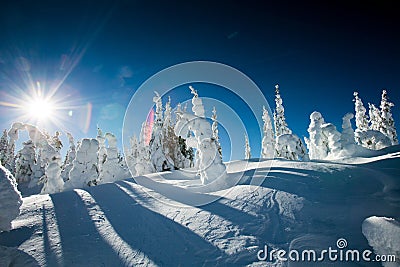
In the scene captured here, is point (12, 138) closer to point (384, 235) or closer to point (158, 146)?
point (158, 146)

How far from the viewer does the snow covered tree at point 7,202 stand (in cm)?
588

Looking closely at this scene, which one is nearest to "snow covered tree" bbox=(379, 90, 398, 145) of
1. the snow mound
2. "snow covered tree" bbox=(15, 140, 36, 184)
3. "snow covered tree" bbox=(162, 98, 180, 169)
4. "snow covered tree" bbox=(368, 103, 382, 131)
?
"snow covered tree" bbox=(368, 103, 382, 131)

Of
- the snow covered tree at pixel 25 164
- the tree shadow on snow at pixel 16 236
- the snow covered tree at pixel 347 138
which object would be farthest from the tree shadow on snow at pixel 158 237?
the snow covered tree at pixel 25 164

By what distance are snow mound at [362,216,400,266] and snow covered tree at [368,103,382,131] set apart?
120 ft

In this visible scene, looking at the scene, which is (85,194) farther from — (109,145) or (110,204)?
(109,145)

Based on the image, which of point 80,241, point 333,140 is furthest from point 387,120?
point 80,241

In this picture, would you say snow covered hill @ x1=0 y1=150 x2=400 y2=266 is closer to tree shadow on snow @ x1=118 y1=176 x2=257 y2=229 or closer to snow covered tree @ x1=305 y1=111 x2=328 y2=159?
tree shadow on snow @ x1=118 y1=176 x2=257 y2=229

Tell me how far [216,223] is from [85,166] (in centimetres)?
1697

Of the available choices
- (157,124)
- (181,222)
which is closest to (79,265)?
(181,222)

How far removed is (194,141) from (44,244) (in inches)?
340

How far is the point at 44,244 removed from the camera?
Result: 5.55 metres

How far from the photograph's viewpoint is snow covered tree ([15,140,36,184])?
28.8 metres

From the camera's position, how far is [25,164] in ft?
95.1

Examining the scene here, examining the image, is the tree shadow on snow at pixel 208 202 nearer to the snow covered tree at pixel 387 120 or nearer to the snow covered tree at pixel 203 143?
the snow covered tree at pixel 203 143
